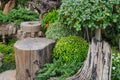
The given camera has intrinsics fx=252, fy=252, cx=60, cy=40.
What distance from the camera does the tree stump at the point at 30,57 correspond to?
13.4 ft

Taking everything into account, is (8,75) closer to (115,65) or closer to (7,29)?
(7,29)

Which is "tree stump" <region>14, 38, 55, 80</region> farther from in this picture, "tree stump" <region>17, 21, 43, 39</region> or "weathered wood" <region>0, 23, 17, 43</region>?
"weathered wood" <region>0, 23, 17, 43</region>

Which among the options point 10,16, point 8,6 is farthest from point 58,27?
point 8,6

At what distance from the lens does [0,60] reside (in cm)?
459

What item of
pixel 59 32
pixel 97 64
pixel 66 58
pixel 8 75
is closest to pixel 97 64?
pixel 97 64

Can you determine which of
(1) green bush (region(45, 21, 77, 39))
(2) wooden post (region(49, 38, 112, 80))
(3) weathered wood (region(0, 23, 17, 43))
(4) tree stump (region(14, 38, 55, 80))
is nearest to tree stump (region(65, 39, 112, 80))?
(2) wooden post (region(49, 38, 112, 80))

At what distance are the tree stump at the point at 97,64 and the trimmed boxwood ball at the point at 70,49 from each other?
34cm

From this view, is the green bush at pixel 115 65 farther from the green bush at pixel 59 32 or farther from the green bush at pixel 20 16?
the green bush at pixel 20 16

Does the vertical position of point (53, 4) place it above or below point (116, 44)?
above

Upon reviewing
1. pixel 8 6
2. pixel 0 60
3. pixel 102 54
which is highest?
pixel 8 6

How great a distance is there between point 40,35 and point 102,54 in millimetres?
1831

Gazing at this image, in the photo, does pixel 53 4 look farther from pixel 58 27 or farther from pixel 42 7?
pixel 58 27

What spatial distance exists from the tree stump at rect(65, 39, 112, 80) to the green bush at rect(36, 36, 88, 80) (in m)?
0.22

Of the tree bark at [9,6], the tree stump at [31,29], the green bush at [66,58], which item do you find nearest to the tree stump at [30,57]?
the green bush at [66,58]
